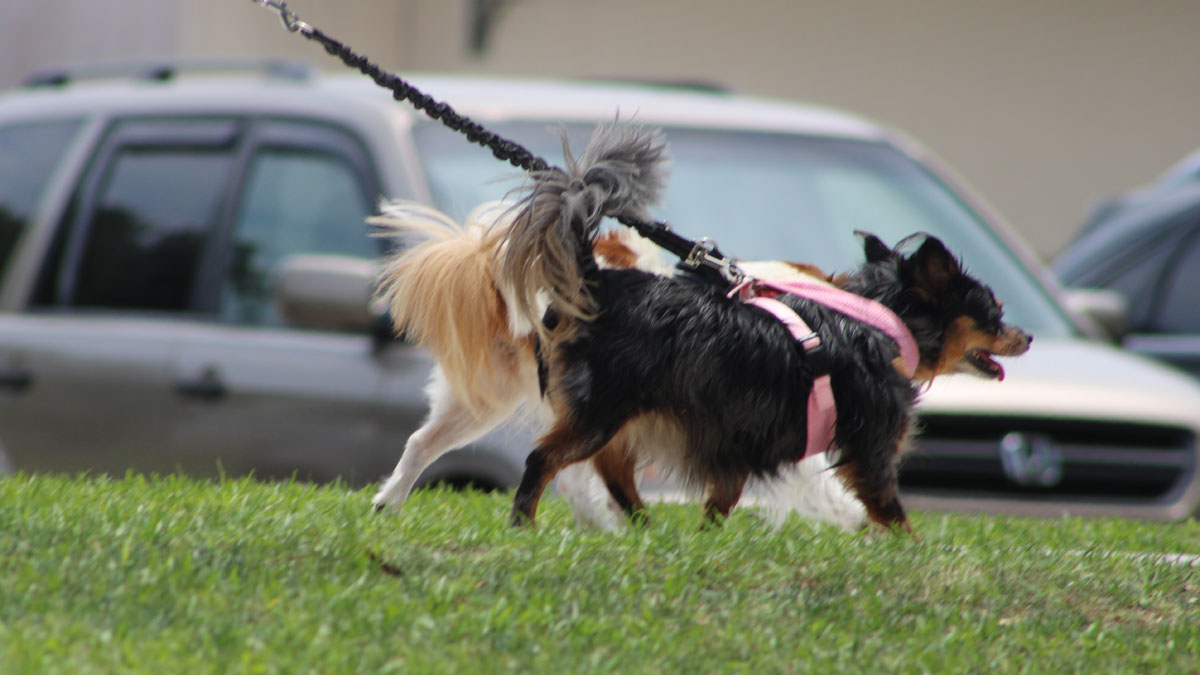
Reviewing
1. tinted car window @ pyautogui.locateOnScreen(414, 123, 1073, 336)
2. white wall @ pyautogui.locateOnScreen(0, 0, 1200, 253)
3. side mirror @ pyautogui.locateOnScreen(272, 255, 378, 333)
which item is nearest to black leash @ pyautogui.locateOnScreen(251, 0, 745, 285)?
side mirror @ pyautogui.locateOnScreen(272, 255, 378, 333)

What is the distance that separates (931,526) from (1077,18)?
37.9ft

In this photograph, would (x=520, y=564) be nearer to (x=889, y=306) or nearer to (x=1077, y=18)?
(x=889, y=306)

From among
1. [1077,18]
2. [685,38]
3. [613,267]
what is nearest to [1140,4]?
[1077,18]

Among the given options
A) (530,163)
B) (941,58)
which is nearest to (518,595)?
(530,163)

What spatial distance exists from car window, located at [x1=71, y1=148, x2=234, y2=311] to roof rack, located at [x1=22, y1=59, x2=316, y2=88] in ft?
2.06

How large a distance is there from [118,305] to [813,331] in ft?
13.1

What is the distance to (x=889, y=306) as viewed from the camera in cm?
446

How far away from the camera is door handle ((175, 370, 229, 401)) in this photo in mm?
6289

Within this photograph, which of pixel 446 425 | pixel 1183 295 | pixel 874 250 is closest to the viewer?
pixel 446 425

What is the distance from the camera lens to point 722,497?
167 inches

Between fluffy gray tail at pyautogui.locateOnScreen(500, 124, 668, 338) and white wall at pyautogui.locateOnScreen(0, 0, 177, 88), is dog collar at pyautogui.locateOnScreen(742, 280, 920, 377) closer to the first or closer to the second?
fluffy gray tail at pyautogui.locateOnScreen(500, 124, 668, 338)

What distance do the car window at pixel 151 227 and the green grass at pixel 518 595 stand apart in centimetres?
244

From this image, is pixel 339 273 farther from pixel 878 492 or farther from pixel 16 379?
→ pixel 878 492

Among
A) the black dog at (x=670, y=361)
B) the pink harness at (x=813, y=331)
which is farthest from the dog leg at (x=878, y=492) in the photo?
the pink harness at (x=813, y=331)
